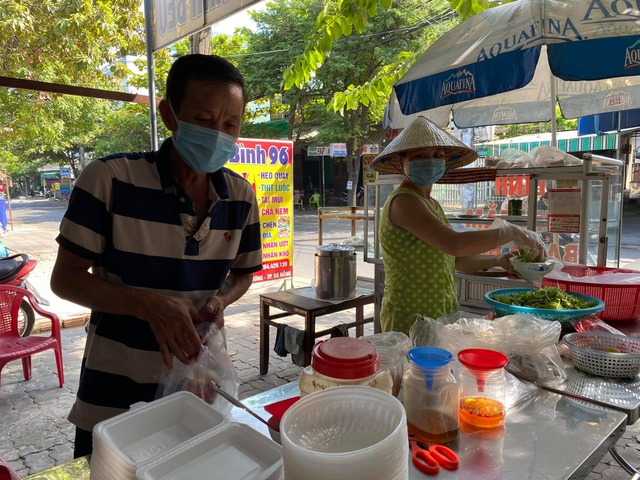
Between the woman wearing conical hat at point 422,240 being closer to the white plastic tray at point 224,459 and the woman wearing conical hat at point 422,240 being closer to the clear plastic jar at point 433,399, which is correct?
the clear plastic jar at point 433,399

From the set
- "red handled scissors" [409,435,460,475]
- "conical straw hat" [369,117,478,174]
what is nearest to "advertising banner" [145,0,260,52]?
"conical straw hat" [369,117,478,174]

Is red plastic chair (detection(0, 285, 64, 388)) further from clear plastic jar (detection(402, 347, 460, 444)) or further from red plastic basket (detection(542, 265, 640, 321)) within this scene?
red plastic basket (detection(542, 265, 640, 321))

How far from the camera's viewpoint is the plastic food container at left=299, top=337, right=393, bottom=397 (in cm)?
98

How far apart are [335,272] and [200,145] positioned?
2.81 meters

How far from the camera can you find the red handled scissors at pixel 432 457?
96cm

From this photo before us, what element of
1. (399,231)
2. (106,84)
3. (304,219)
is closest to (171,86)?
(399,231)

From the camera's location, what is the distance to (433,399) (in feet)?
3.54

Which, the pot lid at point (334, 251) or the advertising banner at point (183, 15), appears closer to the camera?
the advertising banner at point (183, 15)

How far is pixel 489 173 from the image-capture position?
12.7 ft

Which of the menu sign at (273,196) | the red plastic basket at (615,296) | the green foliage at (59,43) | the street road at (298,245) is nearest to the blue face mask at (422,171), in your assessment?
the red plastic basket at (615,296)

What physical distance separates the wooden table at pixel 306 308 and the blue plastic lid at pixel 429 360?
2.67m

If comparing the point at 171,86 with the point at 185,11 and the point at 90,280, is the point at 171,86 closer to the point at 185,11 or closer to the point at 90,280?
the point at 90,280

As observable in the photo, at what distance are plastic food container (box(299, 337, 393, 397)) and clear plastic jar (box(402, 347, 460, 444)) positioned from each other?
0.08 meters

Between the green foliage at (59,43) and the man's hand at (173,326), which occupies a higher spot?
the green foliage at (59,43)
